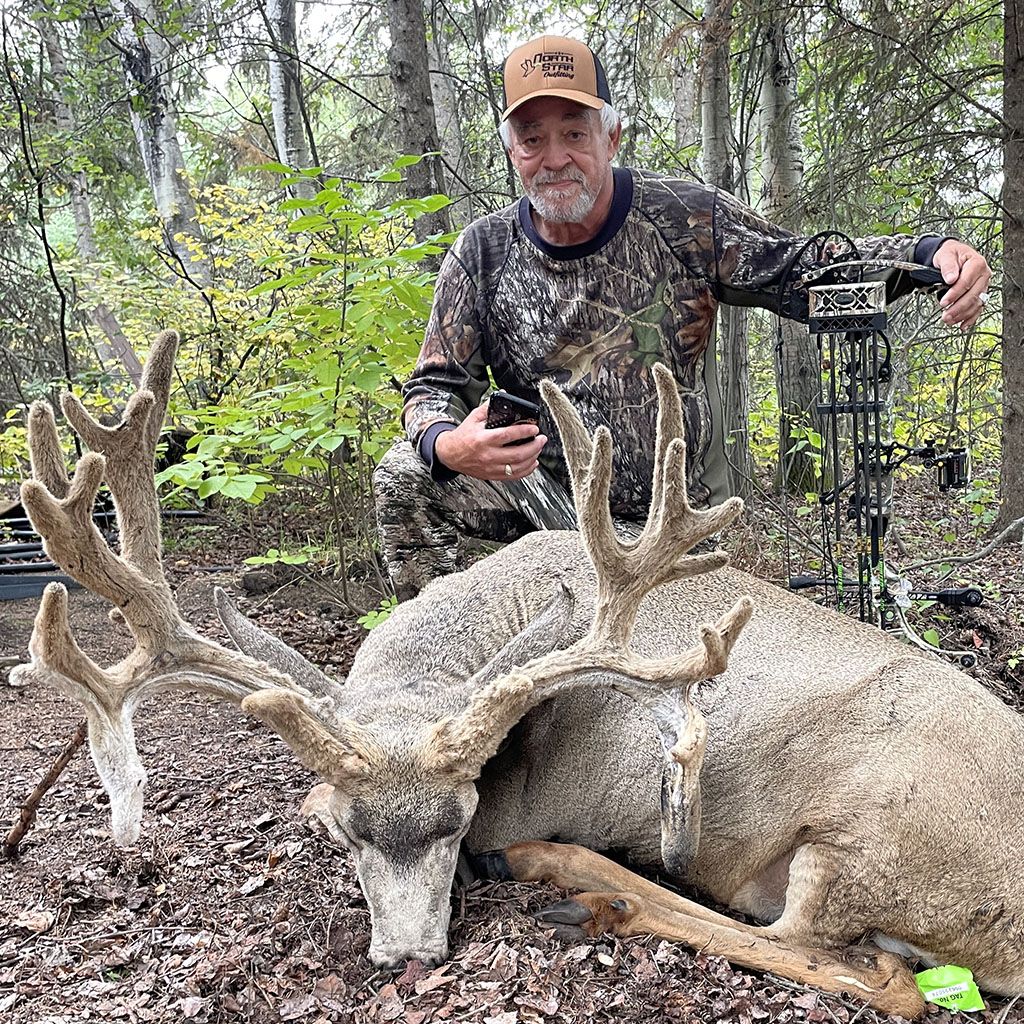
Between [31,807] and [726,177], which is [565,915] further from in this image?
[726,177]

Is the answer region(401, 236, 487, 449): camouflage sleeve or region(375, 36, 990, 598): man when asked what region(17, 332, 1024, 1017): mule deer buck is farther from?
region(401, 236, 487, 449): camouflage sleeve

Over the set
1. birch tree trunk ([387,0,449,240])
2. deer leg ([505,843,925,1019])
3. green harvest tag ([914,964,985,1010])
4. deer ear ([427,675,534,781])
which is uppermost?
birch tree trunk ([387,0,449,240])

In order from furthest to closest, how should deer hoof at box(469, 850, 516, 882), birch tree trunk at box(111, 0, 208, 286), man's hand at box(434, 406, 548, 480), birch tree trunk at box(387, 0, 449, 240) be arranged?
1. birch tree trunk at box(111, 0, 208, 286)
2. birch tree trunk at box(387, 0, 449, 240)
3. man's hand at box(434, 406, 548, 480)
4. deer hoof at box(469, 850, 516, 882)

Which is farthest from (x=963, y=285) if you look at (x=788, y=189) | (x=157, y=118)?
(x=157, y=118)

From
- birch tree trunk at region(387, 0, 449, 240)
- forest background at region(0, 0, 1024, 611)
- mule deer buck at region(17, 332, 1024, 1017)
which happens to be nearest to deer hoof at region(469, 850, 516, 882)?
mule deer buck at region(17, 332, 1024, 1017)

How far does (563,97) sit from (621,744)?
10.2 feet

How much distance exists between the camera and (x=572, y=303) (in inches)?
210

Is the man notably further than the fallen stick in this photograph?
Yes

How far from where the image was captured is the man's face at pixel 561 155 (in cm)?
507

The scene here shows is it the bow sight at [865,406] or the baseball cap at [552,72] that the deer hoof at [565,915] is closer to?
the bow sight at [865,406]

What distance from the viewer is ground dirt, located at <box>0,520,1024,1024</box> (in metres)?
3.01

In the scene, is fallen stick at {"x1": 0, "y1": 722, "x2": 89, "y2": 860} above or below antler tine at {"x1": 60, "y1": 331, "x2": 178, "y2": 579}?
below

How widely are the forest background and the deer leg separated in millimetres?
2596

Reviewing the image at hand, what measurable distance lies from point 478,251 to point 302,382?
1.32 metres
